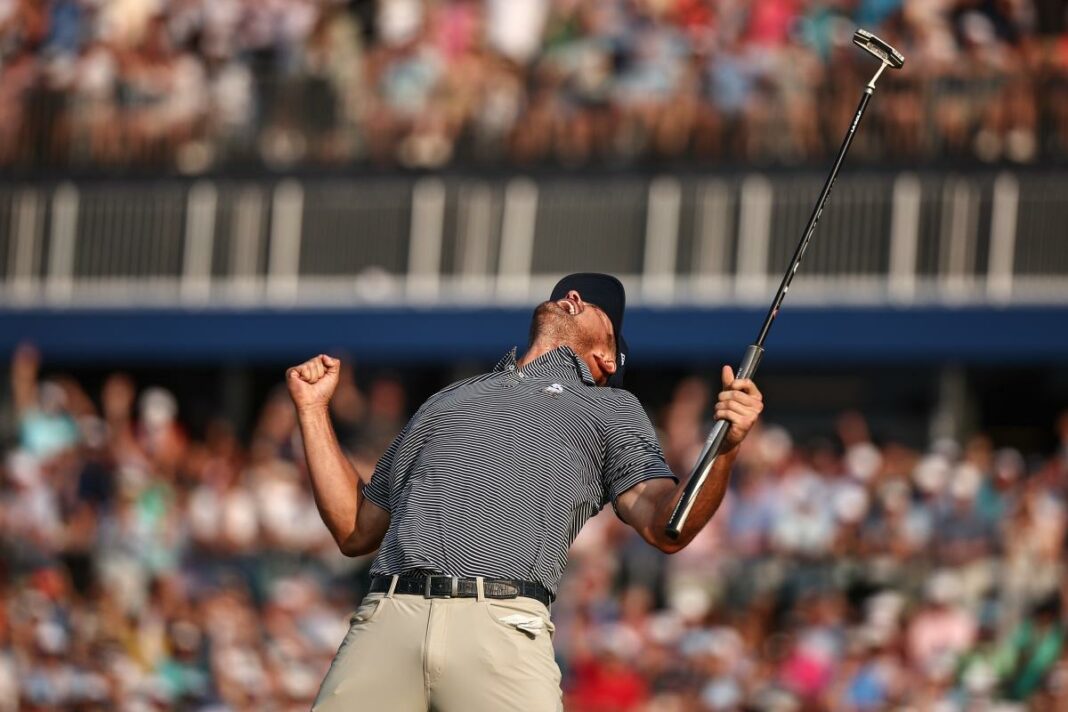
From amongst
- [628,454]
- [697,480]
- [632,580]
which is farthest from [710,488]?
[632,580]

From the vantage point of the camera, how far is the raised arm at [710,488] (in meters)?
6.17

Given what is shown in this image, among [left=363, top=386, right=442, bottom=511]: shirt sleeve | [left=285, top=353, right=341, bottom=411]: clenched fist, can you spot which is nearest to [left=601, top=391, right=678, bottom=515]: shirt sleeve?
[left=363, top=386, right=442, bottom=511]: shirt sleeve

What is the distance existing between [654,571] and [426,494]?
9581 millimetres

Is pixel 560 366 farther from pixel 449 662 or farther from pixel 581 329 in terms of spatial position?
pixel 449 662

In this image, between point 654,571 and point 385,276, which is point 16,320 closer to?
point 385,276

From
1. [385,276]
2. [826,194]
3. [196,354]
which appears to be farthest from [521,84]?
→ [826,194]

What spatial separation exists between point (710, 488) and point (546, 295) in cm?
1420

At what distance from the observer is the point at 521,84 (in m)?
20.0

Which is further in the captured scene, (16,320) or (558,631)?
(16,320)

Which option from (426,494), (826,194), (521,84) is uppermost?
(521,84)

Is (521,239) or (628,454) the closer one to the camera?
(628,454)

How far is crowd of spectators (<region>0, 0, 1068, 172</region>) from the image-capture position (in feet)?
59.7

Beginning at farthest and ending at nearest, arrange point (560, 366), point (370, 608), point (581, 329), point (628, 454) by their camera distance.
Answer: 1. point (581, 329)
2. point (560, 366)
3. point (628, 454)
4. point (370, 608)

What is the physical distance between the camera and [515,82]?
2006cm
